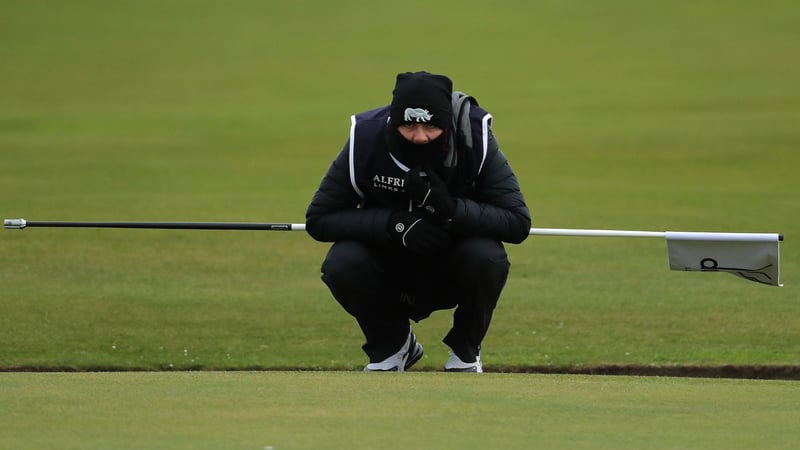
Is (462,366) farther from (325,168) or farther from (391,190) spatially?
(325,168)

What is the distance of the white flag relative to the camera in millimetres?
6789

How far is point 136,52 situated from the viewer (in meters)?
34.7

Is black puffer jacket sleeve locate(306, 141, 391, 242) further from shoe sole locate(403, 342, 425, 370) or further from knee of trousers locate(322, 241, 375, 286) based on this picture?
shoe sole locate(403, 342, 425, 370)

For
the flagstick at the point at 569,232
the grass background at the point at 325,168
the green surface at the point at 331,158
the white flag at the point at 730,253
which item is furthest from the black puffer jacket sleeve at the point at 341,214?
the green surface at the point at 331,158

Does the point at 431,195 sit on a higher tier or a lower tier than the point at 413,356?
higher

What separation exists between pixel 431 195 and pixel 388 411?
1.42 m

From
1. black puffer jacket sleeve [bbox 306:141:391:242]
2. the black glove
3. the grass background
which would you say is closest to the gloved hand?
the black glove

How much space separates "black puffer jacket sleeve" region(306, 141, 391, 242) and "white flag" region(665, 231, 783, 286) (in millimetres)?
1496

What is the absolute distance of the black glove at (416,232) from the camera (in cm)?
608

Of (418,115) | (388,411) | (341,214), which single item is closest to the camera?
(388,411)

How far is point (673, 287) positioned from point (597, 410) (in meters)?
5.72

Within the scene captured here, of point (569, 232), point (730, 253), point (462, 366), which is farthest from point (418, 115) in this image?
point (730, 253)

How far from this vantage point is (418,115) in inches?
237

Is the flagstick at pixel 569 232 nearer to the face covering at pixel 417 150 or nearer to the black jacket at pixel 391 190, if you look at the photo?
the black jacket at pixel 391 190
